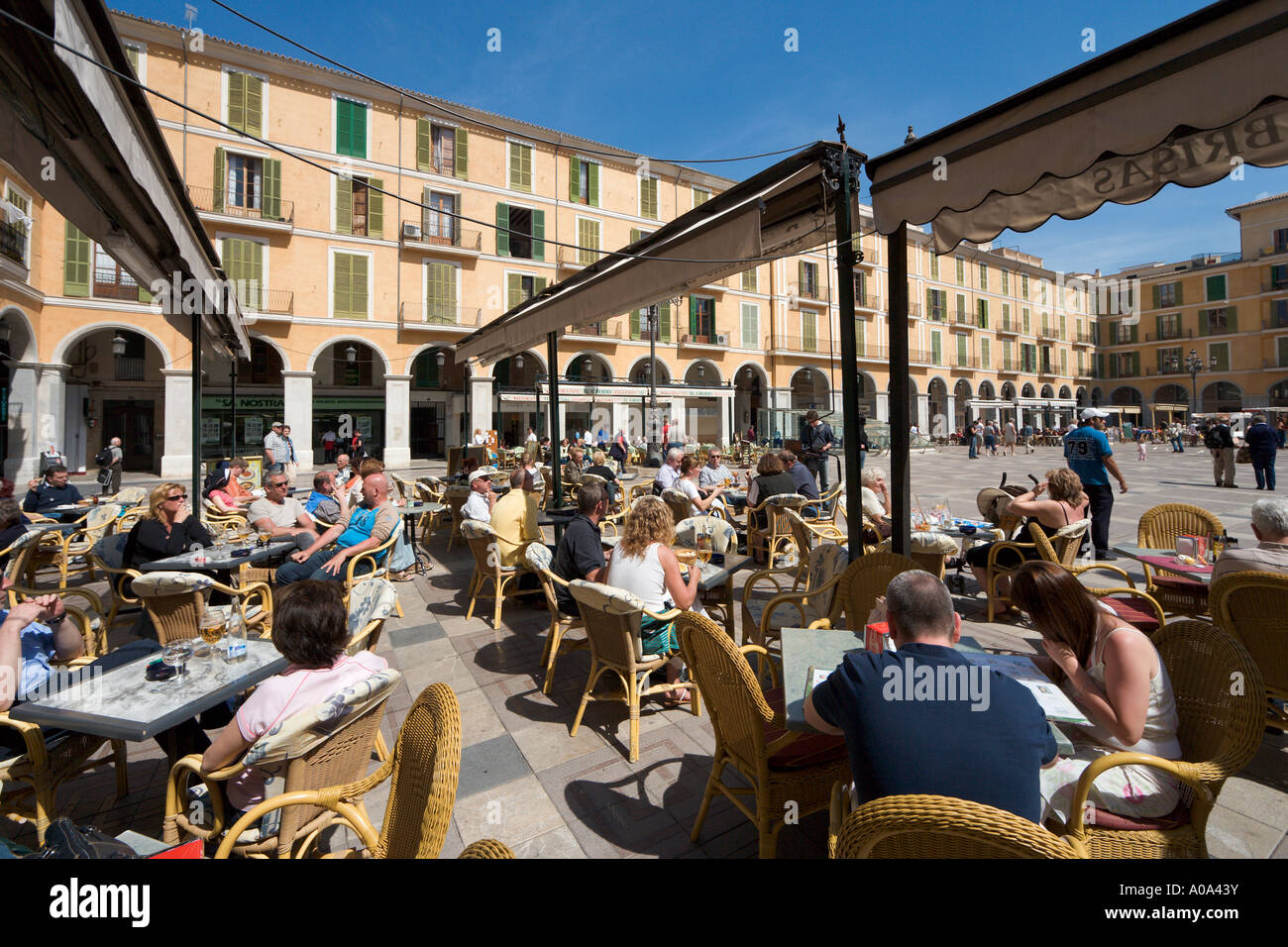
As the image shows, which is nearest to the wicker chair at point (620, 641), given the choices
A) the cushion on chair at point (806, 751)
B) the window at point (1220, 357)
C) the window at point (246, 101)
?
the cushion on chair at point (806, 751)

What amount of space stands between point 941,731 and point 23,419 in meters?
21.5

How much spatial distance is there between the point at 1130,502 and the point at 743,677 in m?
11.8

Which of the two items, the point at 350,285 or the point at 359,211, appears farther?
the point at 359,211

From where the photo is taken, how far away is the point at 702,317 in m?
26.4

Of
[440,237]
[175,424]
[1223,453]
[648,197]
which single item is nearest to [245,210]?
[440,237]

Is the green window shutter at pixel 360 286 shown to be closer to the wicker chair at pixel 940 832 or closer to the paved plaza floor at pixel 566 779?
the paved plaza floor at pixel 566 779

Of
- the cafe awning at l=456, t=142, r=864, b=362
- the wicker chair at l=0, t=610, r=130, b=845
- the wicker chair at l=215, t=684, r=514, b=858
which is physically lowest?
the wicker chair at l=0, t=610, r=130, b=845

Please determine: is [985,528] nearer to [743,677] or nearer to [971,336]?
[743,677]

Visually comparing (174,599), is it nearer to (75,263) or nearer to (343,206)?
(75,263)

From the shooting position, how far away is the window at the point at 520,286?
22.1m

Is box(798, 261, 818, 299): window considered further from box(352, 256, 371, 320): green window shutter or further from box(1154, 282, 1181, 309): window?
box(1154, 282, 1181, 309): window

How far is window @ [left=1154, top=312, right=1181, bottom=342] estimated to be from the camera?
132 feet

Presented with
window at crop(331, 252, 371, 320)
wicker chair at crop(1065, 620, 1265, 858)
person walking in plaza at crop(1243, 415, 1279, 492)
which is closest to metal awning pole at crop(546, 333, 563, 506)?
wicker chair at crop(1065, 620, 1265, 858)

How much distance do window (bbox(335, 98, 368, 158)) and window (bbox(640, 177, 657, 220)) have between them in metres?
10.7
